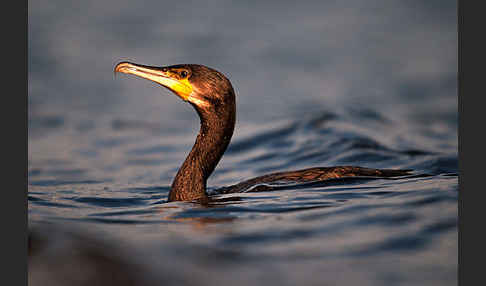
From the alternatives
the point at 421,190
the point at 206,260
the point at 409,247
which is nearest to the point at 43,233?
the point at 206,260

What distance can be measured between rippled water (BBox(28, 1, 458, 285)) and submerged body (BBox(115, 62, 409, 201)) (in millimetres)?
304

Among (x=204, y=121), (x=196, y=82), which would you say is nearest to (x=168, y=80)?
(x=196, y=82)

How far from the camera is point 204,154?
6238mm

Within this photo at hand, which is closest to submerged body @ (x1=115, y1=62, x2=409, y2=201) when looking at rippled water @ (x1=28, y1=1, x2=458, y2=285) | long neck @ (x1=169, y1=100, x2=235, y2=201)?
long neck @ (x1=169, y1=100, x2=235, y2=201)

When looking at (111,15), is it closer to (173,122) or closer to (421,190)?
(173,122)

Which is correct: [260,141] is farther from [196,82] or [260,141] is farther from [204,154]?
[196,82]

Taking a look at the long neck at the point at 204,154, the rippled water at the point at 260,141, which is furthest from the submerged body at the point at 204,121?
the rippled water at the point at 260,141

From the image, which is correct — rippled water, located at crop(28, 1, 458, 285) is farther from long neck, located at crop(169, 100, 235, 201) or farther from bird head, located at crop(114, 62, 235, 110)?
bird head, located at crop(114, 62, 235, 110)

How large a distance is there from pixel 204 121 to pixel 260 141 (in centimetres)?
373

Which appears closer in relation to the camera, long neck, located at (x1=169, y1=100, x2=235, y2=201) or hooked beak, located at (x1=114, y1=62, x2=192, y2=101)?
hooked beak, located at (x1=114, y1=62, x2=192, y2=101)

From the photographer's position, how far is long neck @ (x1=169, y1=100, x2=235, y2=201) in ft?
19.9

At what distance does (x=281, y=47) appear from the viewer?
16.7 meters

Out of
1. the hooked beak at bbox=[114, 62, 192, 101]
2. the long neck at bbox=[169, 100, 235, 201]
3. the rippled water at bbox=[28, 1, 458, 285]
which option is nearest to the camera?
the rippled water at bbox=[28, 1, 458, 285]

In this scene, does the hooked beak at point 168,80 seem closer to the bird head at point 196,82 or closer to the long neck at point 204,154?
the bird head at point 196,82
